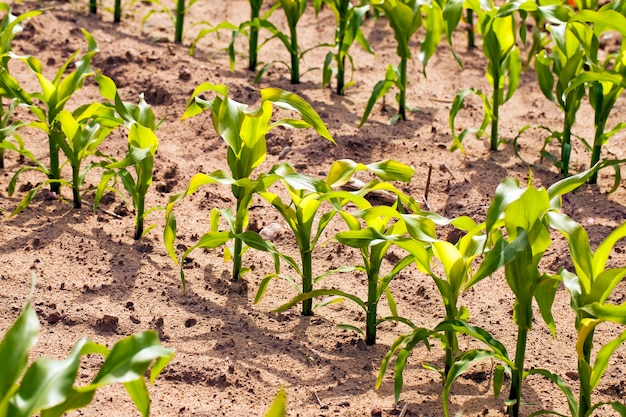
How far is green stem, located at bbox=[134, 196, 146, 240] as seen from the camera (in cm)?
354

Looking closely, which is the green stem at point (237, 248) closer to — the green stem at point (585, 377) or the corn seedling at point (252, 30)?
the green stem at point (585, 377)

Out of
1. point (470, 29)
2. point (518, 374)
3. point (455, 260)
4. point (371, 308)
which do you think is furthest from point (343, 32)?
point (518, 374)

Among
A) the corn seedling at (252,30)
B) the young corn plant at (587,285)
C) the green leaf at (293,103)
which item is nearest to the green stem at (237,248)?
the green leaf at (293,103)

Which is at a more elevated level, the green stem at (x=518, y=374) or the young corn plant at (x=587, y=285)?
the young corn plant at (x=587, y=285)

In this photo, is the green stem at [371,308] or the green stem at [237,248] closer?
the green stem at [371,308]

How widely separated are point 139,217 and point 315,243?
2.57ft

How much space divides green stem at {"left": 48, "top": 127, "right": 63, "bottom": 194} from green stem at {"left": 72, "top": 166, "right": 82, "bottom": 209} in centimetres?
8

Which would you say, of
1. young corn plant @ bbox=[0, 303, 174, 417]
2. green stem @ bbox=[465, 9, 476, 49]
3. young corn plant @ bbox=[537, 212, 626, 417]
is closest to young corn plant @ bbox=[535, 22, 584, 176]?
young corn plant @ bbox=[537, 212, 626, 417]

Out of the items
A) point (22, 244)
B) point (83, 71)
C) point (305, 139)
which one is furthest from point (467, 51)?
point (22, 244)

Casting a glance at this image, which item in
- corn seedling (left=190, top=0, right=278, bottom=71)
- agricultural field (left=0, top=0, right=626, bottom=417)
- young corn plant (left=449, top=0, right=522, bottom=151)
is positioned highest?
young corn plant (left=449, top=0, right=522, bottom=151)

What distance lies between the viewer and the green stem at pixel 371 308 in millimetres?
2971

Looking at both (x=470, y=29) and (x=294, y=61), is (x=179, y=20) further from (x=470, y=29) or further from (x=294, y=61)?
(x=470, y=29)

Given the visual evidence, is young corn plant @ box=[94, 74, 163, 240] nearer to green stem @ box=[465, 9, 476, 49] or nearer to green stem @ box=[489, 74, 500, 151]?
green stem @ box=[489, 74, 500, 151]

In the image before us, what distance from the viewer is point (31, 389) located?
195 cm
